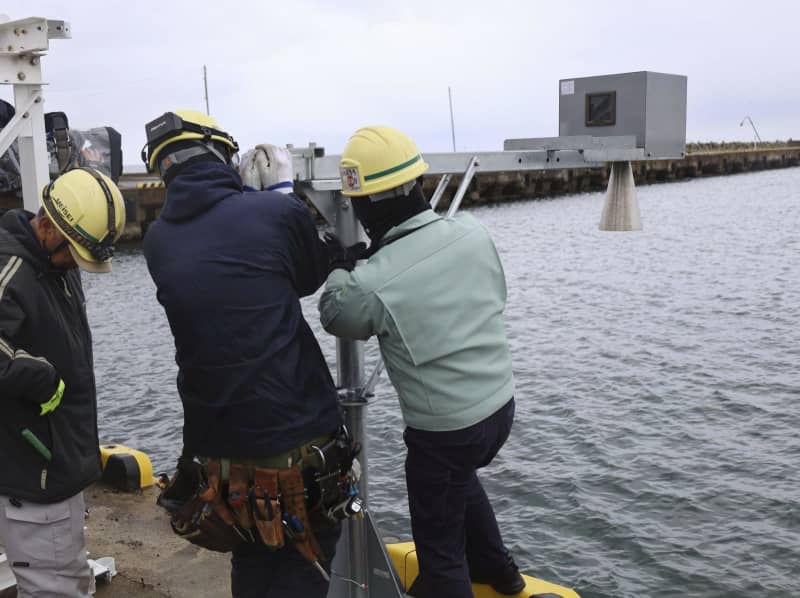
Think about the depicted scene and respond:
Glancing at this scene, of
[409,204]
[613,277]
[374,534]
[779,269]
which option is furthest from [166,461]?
[779,269]

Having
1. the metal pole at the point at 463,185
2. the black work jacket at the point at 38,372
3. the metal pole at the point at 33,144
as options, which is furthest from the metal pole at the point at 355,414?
the metal pole at the point at 33,144

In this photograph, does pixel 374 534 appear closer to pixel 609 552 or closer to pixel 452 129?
pixel 609 552

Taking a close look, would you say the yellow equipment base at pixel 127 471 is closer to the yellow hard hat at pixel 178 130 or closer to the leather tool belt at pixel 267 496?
the leather tool belt at pixel 267 496

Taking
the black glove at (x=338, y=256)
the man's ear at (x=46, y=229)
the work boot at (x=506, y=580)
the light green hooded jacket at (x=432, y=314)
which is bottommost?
the work boot at (x=506, y=580)

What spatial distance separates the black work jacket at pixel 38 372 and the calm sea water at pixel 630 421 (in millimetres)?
5214

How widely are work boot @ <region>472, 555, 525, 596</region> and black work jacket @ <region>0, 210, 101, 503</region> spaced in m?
1.89

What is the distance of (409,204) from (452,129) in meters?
59.3

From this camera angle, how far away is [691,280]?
21.8m

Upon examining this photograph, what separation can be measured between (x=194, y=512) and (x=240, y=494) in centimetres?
24

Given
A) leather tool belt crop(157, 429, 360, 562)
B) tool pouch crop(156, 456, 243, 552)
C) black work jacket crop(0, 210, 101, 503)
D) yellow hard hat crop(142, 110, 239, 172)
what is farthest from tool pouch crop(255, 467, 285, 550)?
yellow hard hat crop(142, 110, 239, 172)

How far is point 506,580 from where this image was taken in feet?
13.8

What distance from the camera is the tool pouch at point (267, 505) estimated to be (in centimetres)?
291

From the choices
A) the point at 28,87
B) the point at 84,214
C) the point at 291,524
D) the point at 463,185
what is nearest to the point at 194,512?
the point at 291,524

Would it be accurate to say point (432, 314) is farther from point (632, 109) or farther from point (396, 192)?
point (632, 109)
